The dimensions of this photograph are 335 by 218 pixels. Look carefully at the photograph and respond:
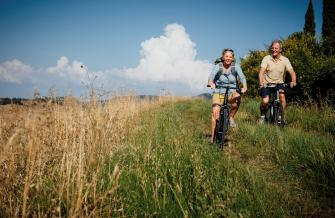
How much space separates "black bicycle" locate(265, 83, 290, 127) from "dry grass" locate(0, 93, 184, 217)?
4.33 m

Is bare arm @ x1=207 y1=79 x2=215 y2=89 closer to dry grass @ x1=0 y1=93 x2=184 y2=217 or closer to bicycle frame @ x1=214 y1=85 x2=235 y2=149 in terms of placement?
bicycle frame @ x1=214 y1=85 x2=235 y2=149

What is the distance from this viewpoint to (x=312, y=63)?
12016mm

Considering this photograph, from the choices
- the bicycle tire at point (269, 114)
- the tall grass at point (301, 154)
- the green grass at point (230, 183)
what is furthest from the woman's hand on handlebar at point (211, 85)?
→ the bicycle tire at point (269, 114)

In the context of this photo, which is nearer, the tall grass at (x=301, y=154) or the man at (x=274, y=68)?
the tall grass at (x=301, y=154)

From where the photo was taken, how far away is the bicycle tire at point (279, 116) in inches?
284

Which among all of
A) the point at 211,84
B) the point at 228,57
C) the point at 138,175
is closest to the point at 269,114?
the point at 228,57

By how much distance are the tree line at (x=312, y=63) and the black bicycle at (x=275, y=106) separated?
142 centimetres

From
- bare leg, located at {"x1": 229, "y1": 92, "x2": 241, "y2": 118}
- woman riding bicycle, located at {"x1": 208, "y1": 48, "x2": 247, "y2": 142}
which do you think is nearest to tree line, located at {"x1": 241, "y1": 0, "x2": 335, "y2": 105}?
bare leg, located at {"x1": 229, "y1": 92, "x2": 241, "y2": 118}

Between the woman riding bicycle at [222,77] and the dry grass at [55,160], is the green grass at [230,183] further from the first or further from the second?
the woman riding bicycle at [222,77]

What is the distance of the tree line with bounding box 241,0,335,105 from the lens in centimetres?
1043

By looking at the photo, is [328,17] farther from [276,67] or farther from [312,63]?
[276,67]

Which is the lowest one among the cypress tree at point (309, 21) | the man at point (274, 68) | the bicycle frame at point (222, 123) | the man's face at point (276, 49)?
the bicycle frame at point (222, 123)

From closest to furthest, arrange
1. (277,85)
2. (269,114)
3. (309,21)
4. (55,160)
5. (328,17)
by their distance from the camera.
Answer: (55,160) < (277,85) < (269,114) < (328,17) < (309,21)

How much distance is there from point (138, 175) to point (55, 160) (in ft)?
3.98
